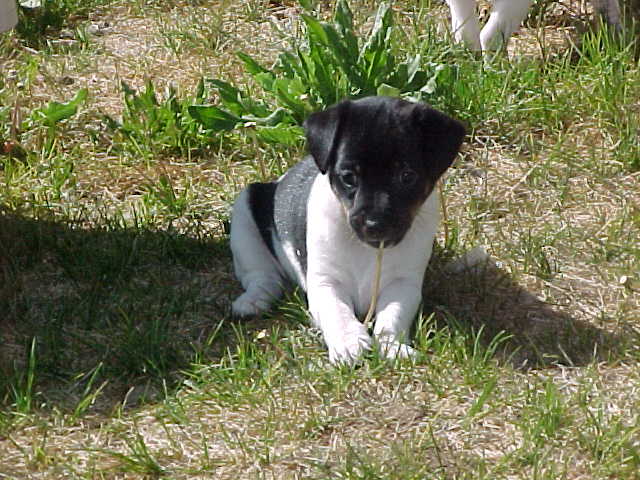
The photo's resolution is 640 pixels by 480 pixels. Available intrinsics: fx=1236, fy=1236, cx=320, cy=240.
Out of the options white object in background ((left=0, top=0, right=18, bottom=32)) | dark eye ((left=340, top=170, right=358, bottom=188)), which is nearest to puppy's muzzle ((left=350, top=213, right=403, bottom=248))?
dark eye ((left=340, top=170, right=358, bottom=188))

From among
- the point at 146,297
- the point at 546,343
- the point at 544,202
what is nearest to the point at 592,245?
the point at 544,202

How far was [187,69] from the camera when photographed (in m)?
7.39

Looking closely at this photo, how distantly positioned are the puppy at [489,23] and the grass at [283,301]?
12 cm

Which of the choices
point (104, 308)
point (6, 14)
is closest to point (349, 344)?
point (104, 308)

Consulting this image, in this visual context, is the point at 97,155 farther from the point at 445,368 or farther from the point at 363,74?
the point at 445,368

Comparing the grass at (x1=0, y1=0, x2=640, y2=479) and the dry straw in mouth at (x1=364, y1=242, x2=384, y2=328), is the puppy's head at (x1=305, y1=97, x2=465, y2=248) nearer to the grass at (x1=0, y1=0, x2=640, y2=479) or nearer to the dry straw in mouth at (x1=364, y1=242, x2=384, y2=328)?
the dry straw in mouth at (x1=364, y1=242, x2=384, y2=328)

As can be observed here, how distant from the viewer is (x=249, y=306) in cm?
504

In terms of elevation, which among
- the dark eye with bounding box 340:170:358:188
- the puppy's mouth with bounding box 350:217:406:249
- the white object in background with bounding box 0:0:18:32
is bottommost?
the puppy's mouth with bounding box 350:217:406:249

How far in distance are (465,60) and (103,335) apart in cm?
278

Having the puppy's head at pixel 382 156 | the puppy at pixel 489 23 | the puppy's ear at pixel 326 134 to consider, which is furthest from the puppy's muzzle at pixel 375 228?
the puppy at pixel 489 23

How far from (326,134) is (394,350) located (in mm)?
830

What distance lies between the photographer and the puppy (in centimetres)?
677

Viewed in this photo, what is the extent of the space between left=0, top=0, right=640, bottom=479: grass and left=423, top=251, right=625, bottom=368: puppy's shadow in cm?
1

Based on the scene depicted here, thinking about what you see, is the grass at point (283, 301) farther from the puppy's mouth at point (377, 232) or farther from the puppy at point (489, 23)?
the puppy's mouth at point (377, 232)
